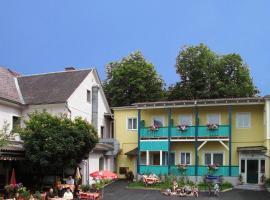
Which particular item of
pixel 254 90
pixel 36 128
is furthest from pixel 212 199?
pixel 254 90

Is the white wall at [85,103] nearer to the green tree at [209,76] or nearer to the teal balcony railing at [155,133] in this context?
the teal balcony railing at [155,133]

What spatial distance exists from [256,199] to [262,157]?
7.88m

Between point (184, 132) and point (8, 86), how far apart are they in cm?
1400

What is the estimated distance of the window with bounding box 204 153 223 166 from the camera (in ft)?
117

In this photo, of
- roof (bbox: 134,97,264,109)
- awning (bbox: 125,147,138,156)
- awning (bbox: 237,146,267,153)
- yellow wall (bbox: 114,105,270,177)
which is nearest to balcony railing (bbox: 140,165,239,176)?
awning (bbox: 237,146,267,153)

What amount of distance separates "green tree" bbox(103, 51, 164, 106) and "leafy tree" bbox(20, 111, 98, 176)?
22316mm

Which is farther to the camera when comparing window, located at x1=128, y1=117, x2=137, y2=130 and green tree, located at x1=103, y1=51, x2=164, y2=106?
green tree, located at x1=103, y1=51, x2=164, y2=106

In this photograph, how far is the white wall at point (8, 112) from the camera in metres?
30.1

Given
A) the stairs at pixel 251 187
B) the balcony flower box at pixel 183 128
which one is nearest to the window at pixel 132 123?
the balcony flower box at pixel 183 128

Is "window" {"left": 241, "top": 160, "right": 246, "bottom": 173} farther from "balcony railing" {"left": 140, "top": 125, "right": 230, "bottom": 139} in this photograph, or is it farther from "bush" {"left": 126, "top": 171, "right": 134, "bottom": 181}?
"bush" {"left": 126, "top": 171, "right": 134, "bottom": 181}

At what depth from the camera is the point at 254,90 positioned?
159 feet

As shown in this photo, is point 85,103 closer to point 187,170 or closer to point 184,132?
point 184,132

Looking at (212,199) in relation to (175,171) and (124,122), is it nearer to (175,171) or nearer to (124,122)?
(175,171)

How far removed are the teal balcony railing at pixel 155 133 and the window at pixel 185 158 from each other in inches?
92.2
